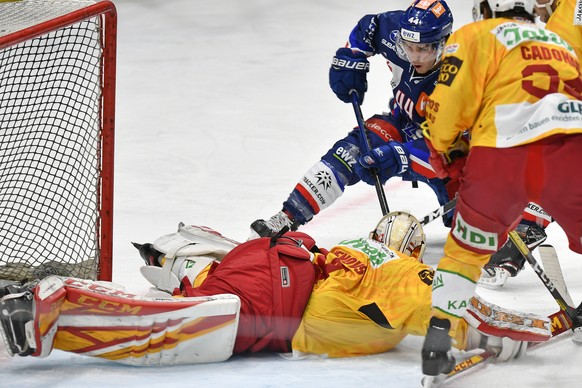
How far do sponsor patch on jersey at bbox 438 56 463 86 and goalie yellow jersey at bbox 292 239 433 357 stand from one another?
0.64 meters

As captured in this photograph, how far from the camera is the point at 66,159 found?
15.3 ft

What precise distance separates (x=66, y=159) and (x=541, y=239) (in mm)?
1825

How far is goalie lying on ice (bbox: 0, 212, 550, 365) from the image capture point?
3.18 metres

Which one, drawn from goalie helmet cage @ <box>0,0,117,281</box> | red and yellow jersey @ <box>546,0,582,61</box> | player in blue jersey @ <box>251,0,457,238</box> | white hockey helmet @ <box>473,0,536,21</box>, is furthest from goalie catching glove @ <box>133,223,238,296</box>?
red and yellow jersey @ <box>546,0,582,61</box>

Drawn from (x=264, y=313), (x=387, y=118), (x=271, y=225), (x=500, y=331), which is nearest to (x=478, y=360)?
(x=500, y=331)

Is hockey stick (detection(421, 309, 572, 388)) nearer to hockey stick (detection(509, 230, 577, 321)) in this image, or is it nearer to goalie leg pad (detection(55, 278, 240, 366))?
hockey stick (detection(509, 230, 577, 321))

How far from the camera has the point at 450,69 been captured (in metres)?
3.01

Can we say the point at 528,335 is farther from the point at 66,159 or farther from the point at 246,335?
the point at 66,159

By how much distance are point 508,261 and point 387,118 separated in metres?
0.82

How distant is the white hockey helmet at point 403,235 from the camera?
12.7ft

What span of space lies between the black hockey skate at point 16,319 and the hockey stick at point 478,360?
3.39 ft

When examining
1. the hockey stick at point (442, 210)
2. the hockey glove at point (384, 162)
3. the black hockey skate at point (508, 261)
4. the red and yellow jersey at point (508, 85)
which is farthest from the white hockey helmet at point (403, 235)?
the red and yellow jersey at point (508, 85)

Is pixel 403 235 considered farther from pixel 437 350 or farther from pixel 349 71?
pixel 349 71

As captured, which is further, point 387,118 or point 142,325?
point 387,118
